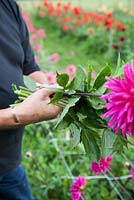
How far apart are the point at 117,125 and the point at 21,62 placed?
917mm

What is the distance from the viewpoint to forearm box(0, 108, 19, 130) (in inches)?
70.8

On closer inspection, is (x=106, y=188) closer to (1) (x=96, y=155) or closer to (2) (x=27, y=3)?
(1) (x=96, y=155)

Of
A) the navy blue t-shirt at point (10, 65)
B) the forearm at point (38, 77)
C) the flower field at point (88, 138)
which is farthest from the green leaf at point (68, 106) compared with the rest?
the forearm at point (38, 77)

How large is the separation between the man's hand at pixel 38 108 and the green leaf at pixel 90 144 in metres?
0.11

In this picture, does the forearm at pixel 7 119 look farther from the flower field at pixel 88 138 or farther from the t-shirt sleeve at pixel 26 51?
the t-shirt sleeve at pixel 26 51

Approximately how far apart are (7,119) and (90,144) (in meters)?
0.31

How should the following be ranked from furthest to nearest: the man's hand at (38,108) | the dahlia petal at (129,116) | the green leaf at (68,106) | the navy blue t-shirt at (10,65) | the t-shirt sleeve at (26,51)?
the t-shirt sleeve at (26,51) < the navy blue t-shirt at (10,65) < the man's hand at (38,108) < the green leaf at (68,106) < the dahlia petal at (129,116)

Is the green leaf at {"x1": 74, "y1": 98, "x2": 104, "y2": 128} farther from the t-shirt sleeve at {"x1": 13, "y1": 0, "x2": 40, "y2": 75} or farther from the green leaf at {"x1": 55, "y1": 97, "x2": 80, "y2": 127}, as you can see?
the t-shirt sleeve at {"x1": 13, "y1": 0, "x2": 40, "y2": 75}

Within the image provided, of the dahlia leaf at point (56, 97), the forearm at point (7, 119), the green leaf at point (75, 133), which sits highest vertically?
the dahlia leaf at point (56, 97)

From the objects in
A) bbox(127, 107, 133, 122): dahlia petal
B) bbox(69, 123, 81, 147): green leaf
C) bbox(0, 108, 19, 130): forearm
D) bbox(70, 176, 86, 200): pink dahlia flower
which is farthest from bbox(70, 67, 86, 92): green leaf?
bbox(70, 176, 86, 200): pink dahlia flower

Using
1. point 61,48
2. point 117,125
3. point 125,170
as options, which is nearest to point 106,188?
point 125,170

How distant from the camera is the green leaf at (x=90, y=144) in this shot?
1.70 m

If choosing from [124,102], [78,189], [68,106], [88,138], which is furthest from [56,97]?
[78,189]

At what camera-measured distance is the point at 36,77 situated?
230cm
